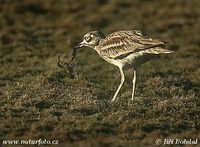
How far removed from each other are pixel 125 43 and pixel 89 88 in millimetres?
2021

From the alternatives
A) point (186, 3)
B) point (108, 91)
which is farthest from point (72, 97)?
point (186, 3)

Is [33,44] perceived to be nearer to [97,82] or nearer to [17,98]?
[97,82]

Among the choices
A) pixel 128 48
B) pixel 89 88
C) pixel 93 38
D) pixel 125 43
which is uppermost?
pixel 93 38

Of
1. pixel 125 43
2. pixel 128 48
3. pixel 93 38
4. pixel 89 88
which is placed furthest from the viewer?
pixel 89 88

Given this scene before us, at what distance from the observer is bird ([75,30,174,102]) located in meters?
12.3

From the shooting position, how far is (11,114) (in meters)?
12.2

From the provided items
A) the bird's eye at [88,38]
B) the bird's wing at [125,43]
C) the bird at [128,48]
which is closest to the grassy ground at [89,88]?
the bird at [128,48]

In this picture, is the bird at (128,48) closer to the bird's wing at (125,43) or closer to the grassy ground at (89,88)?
the bird's wing at (125,43)

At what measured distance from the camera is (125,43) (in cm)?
1284

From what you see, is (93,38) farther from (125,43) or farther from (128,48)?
(128,48)

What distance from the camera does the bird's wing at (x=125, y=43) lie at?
487 inches

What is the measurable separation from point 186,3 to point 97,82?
14931mm

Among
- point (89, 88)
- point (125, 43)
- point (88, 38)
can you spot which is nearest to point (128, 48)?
point (125, 43)

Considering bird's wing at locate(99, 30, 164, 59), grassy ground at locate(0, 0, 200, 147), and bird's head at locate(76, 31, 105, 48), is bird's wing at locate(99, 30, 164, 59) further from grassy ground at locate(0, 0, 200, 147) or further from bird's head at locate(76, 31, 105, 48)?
grassy ground at locate(0, 0, 200, 147)
